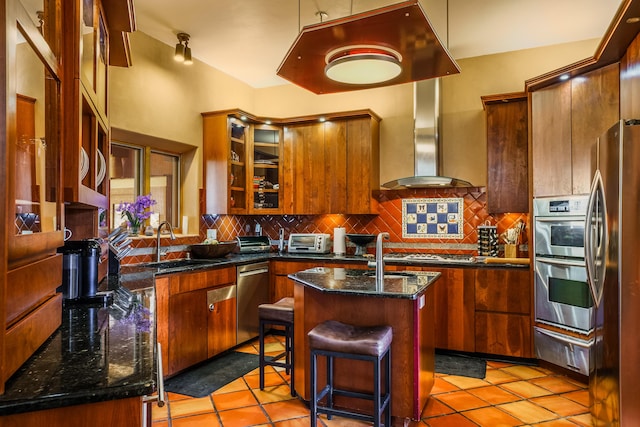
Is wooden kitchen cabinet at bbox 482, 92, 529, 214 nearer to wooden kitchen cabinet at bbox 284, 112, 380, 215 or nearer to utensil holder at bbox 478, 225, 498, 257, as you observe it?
utensil holder at bbox 478, 225, 498, 257

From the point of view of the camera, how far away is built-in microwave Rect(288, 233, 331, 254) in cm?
468

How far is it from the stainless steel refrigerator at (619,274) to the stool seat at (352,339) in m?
1.12

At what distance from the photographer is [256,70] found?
15.7ft

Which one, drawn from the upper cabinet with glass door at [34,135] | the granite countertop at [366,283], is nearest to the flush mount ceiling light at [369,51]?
the upper cabinet with glass door at [34,135]

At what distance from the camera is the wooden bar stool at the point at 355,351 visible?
2.07 m

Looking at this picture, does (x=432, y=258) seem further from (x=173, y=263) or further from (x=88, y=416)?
(x=88, y=416)

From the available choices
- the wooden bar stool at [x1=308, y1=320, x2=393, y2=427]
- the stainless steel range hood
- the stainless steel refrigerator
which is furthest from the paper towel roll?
the stainless steel refrigerator

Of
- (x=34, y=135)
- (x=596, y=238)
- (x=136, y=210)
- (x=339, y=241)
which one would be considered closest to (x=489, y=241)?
(x=339, y=241)

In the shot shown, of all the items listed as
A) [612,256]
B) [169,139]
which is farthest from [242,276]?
[612,256]

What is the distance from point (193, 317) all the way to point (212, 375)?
49 cm

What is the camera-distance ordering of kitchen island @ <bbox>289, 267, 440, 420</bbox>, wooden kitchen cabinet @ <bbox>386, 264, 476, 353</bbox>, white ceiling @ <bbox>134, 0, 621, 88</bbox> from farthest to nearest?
wooden kitchen cabinet @ <bbox>386, 264, 476, 353</bbox> < white ceiling @ <bbox>134, 0, 621, 88</bbox> < kitchen island @ <bbox>289, 267, 440, 420</bbox>

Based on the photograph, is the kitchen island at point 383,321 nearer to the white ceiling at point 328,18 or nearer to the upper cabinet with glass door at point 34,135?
the upper cabinet with glass door at point 34,135

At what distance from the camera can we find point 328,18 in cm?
351

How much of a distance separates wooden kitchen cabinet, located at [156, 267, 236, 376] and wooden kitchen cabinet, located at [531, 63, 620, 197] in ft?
9.45
